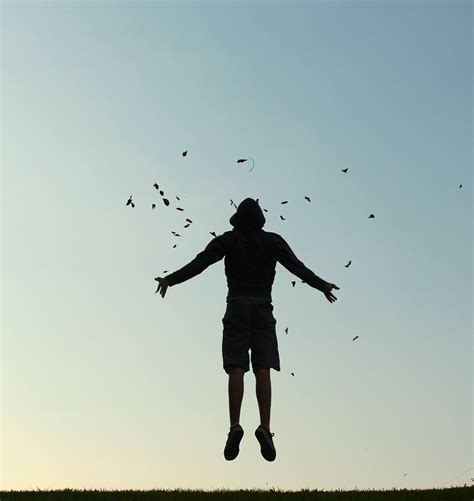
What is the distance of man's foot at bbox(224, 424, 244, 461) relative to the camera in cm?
1138

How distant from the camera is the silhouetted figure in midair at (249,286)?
474 inches

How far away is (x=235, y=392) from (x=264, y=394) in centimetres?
42

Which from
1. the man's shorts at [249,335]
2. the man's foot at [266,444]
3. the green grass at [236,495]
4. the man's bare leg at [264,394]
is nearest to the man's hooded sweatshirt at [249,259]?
Answer: the man's shorts at [249,335]

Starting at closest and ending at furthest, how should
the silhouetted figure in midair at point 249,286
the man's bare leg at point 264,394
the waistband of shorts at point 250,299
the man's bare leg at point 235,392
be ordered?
1. the man's bare leg at point 235,392
2. the man's bare leg at point 264,394
3. the silhouetted figure in midair at point 249,286
4. the waistband of shorts at point 250,299

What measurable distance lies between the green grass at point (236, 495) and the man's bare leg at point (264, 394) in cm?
288

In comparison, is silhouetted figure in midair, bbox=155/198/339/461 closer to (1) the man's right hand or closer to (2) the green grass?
(1) the man's right hand

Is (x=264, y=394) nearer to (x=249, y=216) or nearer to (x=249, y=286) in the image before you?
(x=249, y=286)

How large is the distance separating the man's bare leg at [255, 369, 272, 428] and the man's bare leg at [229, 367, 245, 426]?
0.25m

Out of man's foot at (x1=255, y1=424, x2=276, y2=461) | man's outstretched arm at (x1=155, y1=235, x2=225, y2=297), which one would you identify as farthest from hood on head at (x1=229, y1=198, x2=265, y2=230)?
man's foot at (x1=255, y1=424, x2=276, y2=461)

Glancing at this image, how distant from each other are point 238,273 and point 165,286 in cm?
106

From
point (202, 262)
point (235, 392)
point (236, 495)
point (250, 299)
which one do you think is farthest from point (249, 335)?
point (236, 495)

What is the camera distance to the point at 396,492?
621 inches

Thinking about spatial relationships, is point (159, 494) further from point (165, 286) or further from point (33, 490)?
point (165, 286)

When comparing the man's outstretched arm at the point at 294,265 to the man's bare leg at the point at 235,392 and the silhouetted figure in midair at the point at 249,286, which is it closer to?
the silhouetted figure in midair at the point at 249,286
